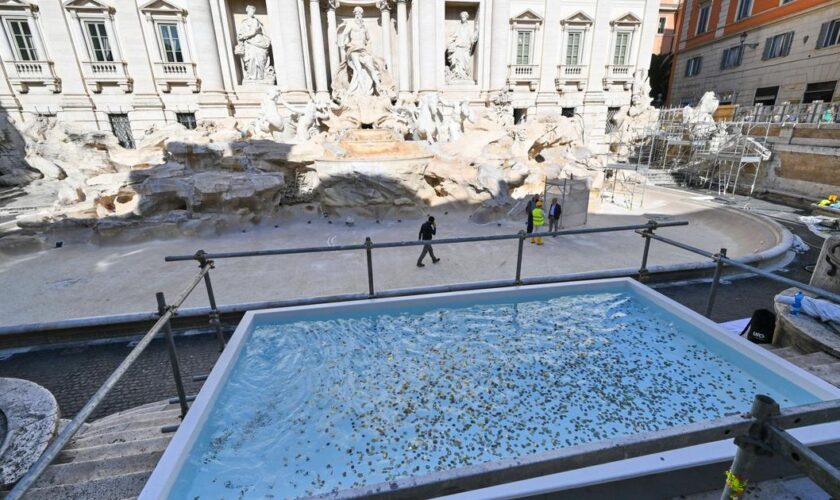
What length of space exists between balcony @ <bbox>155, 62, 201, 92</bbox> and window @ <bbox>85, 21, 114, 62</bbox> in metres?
2.53

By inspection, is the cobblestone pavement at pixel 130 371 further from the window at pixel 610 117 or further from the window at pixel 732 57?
the window at pixel 732 57

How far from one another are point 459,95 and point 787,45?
18.3m

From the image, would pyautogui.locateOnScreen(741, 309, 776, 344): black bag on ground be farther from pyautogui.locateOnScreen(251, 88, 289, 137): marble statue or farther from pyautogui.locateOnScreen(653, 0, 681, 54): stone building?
pyautogui.locateOnScreen(653, 0, 681, 54): stone building

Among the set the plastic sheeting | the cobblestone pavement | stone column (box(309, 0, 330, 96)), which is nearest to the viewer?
the plastic sheeting

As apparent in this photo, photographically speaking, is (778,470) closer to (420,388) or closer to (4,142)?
(420,388)

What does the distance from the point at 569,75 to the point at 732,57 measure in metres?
11.1

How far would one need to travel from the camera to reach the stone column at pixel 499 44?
21891 mm

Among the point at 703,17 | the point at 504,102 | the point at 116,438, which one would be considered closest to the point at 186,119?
the point at 504,102

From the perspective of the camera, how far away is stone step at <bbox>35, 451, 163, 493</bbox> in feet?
8.36

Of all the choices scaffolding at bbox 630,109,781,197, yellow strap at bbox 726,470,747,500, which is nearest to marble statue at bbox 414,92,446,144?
scaffolding at bbox 630,109,781,197

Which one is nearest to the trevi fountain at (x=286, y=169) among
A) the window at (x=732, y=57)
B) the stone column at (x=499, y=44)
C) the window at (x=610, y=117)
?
the stone column at (x=499, y=44)

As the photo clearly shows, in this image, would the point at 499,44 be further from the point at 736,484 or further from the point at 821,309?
the point at 736,484

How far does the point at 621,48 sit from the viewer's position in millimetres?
24391

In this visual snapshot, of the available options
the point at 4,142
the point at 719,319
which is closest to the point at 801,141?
the point at 719,319
